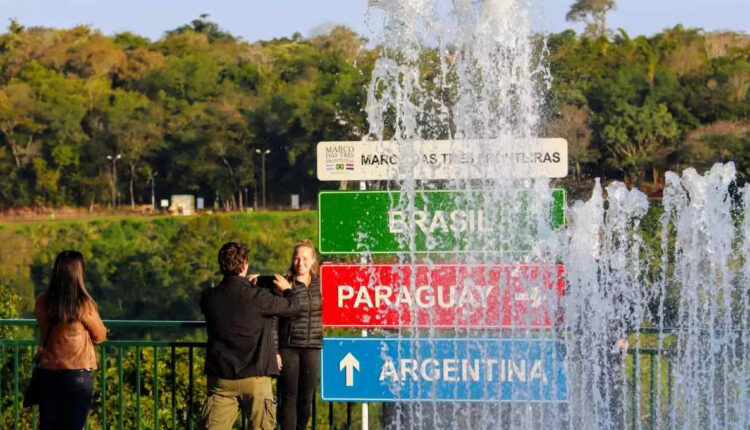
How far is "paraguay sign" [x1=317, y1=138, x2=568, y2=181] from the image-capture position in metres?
9.03

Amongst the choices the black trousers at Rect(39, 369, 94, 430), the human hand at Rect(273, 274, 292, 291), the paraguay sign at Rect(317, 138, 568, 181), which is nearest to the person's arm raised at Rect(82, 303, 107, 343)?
the black trousers at Rect(39, 369, 94, 430)

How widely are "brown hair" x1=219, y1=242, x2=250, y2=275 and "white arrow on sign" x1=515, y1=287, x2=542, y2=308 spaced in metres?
1.90

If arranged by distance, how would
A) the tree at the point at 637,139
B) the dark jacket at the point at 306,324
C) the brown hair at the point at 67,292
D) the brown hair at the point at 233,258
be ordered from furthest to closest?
the tree at the point at 637,139 < the dark jacket at the point at 306,324 < the brown hair at the point at 233,258 < the brown hair at the point at 67,292

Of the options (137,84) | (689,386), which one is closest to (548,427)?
(689,386)

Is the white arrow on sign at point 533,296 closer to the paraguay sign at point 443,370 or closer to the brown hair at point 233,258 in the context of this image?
the paraguay sign at point 443,370

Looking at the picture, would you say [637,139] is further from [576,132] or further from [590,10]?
[590,10]

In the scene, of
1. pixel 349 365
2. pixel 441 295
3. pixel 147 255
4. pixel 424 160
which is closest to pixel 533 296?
pixel 441 295

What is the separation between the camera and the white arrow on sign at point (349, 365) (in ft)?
29.6

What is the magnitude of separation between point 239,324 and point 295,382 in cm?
80

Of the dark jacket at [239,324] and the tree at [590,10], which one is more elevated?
the tree at [590,10]

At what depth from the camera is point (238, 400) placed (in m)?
8.03

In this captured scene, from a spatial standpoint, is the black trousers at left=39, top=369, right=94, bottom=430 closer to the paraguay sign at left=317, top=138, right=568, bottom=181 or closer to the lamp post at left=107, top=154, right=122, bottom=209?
the paraguay sign at left=317, top=138, right=568, bottom=181

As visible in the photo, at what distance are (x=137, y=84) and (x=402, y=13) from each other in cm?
10073

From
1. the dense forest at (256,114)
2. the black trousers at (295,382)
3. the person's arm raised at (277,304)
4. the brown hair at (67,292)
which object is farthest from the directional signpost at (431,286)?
the dense forest at (256,114)
